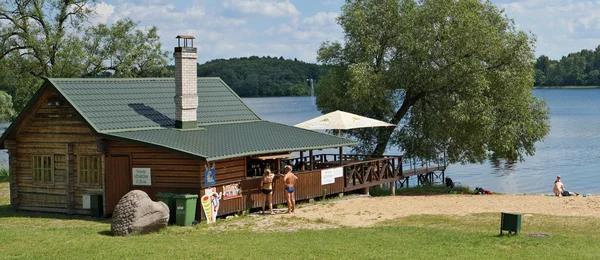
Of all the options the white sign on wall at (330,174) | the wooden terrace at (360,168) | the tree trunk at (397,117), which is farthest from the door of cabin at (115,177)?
the tree trunk at (397,117)

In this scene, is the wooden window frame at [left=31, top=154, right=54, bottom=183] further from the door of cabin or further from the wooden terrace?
the wooden terrace

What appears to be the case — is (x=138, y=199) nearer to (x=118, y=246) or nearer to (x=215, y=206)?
(x=118, y=246)

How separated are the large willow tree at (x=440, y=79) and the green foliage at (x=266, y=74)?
11674 cm

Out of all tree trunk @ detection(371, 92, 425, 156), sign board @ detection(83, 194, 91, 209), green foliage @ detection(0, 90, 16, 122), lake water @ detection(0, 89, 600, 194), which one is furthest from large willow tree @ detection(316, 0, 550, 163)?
green foliage @ detection(0, 90, 16, 122)

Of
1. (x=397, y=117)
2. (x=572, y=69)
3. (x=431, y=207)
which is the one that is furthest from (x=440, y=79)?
(x=572, y=69)

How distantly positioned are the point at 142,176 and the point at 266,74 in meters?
147

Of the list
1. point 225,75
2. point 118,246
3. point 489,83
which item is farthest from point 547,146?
point 225,75

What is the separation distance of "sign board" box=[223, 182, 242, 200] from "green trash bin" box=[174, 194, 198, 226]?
150 centimetres

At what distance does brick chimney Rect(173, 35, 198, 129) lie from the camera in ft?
81.3

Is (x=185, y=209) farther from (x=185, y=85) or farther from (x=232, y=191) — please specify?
(x=185, y=85)

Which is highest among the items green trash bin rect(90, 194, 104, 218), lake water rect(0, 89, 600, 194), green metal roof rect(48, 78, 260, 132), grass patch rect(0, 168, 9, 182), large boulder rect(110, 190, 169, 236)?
green metal roof rect(48, 78, 260, 132)

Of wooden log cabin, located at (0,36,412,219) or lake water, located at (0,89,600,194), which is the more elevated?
wooden log cabin, located at (0,36,412,219)

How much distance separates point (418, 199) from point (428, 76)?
8863mm

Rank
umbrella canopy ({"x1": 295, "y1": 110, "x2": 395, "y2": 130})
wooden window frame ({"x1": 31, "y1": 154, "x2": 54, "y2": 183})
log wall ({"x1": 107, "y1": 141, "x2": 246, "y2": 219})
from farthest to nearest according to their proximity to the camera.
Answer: umbrella canopy ({"x1": 295, "y1": 110, "x2": 395, "y2": 130}) → wooden window frame ({"x1": 31, "y1": 154, "x2": 54, "y2": 183}) → log wall ({"x1": 107, "y1": 141, "x2": 246, "y2": 219})
